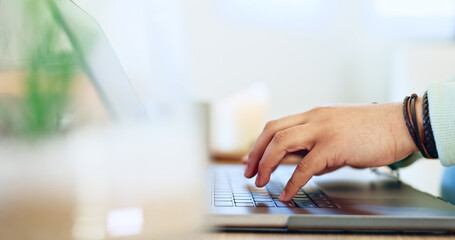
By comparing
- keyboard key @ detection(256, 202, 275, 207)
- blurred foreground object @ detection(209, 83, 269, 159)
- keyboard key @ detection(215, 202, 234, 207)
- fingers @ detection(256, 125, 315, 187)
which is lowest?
blurred foreground object @ detection(209, 83, 269, 159)

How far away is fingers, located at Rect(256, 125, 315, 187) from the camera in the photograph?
483 millimetres

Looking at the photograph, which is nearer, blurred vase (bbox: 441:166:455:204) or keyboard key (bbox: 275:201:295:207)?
keyboard key (bbox: 275:201:295:207)

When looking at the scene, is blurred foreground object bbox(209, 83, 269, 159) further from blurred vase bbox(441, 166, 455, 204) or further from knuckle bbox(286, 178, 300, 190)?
knuckle bbox(286, 178, 300, 190)

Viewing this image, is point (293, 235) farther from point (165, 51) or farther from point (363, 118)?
point (165, 51)

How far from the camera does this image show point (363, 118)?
0.50m

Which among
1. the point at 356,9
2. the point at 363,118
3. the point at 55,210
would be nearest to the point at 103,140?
the point at 55,210

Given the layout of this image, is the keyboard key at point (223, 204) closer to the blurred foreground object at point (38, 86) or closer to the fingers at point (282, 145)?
the fingers at point (282, 145)

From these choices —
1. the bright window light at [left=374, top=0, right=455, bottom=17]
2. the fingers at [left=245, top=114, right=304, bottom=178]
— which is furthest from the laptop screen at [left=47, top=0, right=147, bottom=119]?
the bright window light at [left=374, top=0, right=455, bottom=17]

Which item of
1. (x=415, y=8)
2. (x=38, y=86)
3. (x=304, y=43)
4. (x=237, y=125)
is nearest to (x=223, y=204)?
(x=38, y=86)

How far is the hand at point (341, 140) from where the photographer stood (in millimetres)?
481

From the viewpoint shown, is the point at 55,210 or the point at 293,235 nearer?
the point at 55,210

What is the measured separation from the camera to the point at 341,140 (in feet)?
→ 1.59

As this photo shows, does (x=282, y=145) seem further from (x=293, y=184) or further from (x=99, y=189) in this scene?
(x=99, y=189)

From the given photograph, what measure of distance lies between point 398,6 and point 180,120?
91.8 inches
